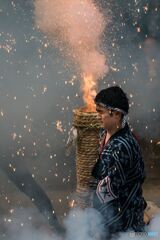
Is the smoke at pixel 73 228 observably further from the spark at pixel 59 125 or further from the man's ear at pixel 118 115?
the spark at pixel 59 125

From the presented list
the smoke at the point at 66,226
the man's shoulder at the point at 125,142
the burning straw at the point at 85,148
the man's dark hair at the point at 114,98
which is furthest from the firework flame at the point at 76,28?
the man's shoulder at the point at 125,142

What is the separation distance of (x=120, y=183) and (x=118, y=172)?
10 cm

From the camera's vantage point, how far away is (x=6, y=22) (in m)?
7.33

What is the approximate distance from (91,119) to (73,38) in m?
3.24

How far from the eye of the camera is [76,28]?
7.65 meters

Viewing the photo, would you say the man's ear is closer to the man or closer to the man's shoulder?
the man

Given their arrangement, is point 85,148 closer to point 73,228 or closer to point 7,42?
point 73,228

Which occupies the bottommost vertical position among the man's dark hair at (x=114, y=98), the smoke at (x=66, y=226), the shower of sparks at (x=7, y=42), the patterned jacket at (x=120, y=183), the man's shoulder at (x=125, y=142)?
the smoke at (x=66, y=226)

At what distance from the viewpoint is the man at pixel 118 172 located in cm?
349

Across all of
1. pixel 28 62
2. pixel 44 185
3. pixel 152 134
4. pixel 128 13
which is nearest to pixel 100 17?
pixel 128 13

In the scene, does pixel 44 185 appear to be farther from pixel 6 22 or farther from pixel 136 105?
pixel 6 22

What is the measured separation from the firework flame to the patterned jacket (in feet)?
13.2

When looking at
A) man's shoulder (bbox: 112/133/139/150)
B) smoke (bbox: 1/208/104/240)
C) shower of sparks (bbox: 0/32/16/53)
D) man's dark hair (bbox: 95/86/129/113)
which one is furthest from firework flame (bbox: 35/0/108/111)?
man's shoulder (bbox: 112/133/139/150)

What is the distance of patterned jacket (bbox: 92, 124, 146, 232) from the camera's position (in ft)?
11.4
